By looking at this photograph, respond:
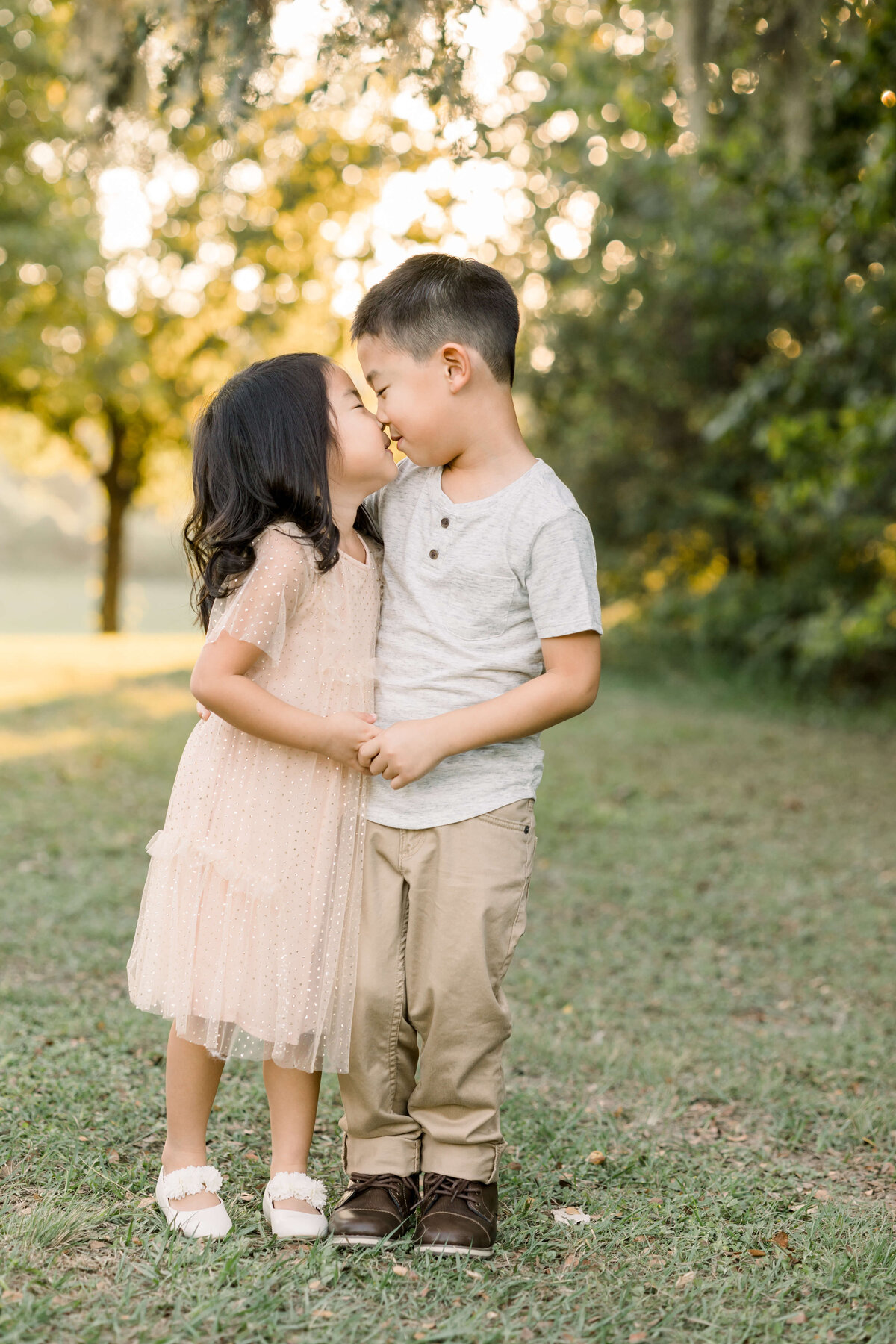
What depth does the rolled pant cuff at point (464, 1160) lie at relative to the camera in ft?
6.64

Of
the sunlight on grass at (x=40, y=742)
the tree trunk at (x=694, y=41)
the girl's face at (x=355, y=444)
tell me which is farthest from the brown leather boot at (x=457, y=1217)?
the sunlight on grass at (x=40, y=742)

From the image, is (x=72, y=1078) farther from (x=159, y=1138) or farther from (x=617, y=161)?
(x=617, y=161)

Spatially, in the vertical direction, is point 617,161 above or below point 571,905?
above

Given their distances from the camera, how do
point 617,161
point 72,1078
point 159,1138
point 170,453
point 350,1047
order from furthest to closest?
point 170,453
point 617,161
point 72,1078
point 159,1138
point 350,1047

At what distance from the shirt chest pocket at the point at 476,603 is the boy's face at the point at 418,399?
0.22 metres

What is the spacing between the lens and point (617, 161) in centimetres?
887

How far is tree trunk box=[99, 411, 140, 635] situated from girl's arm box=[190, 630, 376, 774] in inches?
590

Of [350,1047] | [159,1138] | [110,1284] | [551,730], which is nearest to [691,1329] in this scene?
[350,1047]

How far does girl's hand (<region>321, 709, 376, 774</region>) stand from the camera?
194 centimetres

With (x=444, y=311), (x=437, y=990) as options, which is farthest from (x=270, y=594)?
(x=437, y=990)

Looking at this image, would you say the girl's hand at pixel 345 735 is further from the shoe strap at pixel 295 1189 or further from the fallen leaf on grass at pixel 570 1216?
the fallen leaf on grass at pixel 570 1216

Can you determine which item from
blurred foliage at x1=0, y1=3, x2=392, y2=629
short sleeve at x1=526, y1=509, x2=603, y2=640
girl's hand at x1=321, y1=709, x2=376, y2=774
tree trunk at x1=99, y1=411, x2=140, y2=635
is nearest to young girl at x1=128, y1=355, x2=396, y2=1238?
girl's hand at x1=321, y1=709, x2=376, y2=774

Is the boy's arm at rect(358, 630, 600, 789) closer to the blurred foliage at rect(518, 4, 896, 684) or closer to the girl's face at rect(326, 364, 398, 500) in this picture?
the girl's face at rect(326, 364, 398, 500)

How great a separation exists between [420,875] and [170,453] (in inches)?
625
